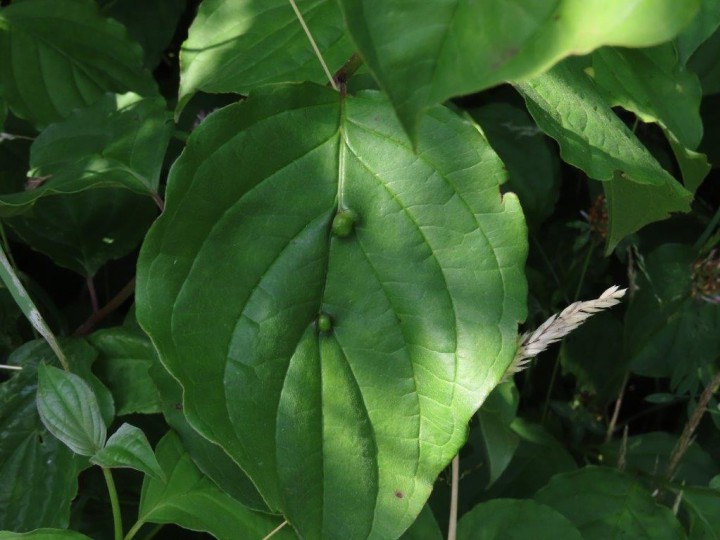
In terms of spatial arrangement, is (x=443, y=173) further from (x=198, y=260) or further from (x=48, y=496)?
(x=48, y=496)

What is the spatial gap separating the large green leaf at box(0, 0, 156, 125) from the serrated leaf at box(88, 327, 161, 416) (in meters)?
0.45

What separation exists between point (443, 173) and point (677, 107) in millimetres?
426

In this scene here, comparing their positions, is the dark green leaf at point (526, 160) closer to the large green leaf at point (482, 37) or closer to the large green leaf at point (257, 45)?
the large green leaf at point (257, 45)

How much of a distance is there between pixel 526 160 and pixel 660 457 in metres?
0.54

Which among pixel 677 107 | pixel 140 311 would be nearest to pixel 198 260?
pixel 140 311

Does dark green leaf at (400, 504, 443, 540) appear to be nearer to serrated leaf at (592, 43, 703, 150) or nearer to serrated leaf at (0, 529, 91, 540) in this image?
serrated leaf at (0, 529, 91, 540)

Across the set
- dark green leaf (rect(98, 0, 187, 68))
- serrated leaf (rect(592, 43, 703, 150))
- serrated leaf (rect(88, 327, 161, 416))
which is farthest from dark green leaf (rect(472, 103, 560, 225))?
serrated leaf (rect(88, 327, 161, 416))

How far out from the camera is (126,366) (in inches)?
41.8

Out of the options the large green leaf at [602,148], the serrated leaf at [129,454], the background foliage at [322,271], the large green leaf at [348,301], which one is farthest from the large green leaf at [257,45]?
the serrated leaf at [129,454]

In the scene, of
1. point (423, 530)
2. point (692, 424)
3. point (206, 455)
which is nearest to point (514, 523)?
point (423, 530)

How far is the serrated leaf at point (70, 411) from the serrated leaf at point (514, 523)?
49 centimetres

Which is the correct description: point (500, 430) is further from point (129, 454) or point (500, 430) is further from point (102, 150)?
point (102, 150)

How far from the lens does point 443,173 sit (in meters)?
0.83

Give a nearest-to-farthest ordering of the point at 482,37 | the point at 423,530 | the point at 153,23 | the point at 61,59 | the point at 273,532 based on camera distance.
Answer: the point at 482,37 < the point at 273,532 < the point at 423,530 < the point at 61,59 < the point at 153,23
